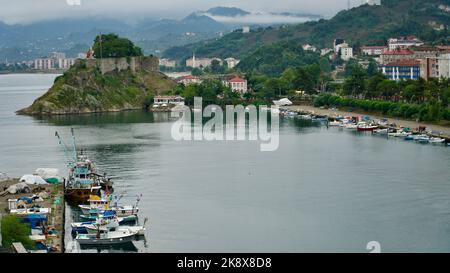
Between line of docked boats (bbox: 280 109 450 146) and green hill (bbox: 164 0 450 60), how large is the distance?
17472mm

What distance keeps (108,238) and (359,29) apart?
35.2 m

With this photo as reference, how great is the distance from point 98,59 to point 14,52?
191 feet

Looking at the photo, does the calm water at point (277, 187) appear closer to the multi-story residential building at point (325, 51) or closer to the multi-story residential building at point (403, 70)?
the multi-story residential building at point (403, 70)

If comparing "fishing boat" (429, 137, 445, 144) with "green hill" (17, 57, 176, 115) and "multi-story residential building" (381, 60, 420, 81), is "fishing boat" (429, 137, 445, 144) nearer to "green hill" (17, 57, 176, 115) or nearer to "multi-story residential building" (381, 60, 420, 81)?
"multi-story residential building" (381, 60, 420, 81)

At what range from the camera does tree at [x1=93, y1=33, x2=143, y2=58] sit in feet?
77.3

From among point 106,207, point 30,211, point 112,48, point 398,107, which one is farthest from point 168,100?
point 30,211

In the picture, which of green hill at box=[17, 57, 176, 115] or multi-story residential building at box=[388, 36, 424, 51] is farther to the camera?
multi-story residential building at box=[388, 36, 424, 51]

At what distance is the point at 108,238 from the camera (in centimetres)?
584

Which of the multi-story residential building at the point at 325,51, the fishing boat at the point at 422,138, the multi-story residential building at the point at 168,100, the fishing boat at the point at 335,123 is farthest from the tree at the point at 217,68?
the fishing boat at the point at 422,138

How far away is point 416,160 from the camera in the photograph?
9.85 m

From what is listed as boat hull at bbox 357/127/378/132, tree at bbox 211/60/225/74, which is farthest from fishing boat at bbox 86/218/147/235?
tree at bbox 211/60/225/74

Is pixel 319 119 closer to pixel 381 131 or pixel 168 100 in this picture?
pixel 381 131

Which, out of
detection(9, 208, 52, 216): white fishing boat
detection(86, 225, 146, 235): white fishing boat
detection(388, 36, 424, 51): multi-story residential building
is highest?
detection(388, 36, 424, 51): multi-story residential building
